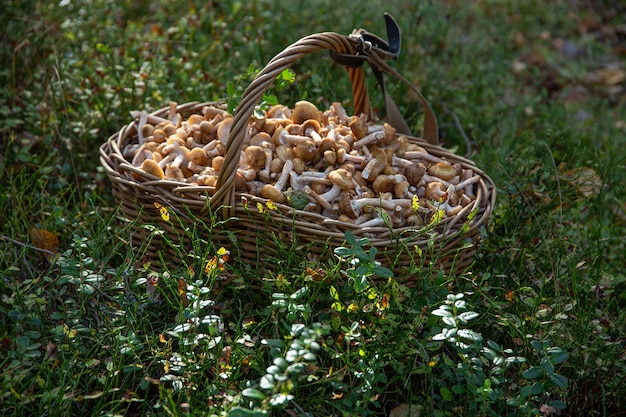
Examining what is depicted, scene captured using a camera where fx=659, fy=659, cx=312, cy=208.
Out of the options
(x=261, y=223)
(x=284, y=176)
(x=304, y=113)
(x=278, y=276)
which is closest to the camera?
(x=278, y=276)

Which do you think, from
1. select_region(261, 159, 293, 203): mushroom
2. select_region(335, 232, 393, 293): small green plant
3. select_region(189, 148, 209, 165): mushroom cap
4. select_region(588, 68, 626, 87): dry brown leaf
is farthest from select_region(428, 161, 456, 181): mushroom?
select_region(588, 68, 626, 87): dry brown leaf

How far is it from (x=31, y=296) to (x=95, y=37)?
2187 millimetres

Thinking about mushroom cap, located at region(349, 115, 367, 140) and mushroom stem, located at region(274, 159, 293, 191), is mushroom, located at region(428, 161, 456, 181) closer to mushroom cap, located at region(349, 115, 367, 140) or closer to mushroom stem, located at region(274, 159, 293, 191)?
mushroom cap, located at region(349, 115, 367, 140)

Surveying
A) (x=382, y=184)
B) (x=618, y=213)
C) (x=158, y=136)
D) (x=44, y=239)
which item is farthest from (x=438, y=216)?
(x=618, y=213)

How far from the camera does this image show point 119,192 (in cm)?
228

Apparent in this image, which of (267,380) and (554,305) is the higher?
(267,380)

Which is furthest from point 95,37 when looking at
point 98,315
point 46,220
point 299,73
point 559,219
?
point 559,219

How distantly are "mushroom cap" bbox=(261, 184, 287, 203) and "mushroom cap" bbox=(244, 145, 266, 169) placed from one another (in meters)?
0.15

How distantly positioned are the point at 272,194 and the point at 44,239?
2.86 ft

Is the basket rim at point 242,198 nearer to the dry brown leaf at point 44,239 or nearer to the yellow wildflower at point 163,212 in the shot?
the yellow wildflower at point 163,212

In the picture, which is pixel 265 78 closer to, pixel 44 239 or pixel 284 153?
pixel 284 153

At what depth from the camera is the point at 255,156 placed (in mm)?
2199

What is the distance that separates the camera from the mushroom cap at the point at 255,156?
2.20 m

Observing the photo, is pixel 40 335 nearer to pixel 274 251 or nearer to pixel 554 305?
pixel 274 251
